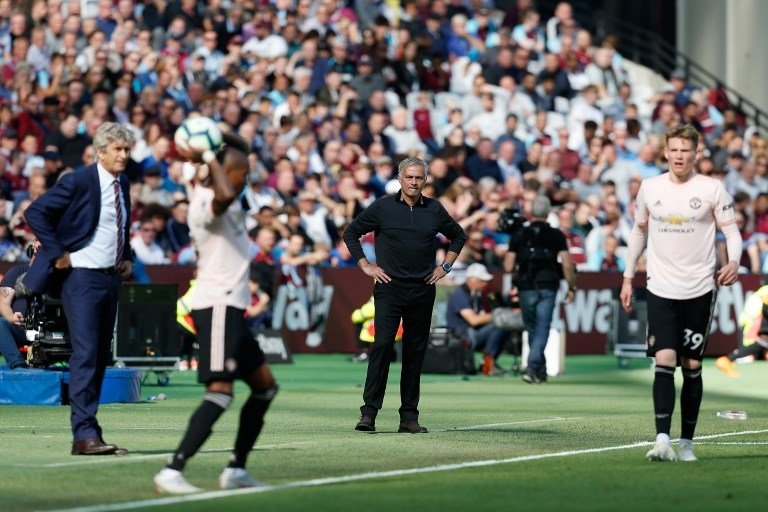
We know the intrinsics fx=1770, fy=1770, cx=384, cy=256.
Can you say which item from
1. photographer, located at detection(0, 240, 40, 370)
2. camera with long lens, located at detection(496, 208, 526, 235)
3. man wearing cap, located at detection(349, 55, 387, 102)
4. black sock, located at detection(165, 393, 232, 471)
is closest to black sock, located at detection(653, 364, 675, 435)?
black sock, located at detection(165, 393, 232, 471)

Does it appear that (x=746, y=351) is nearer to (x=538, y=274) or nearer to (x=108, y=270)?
(x=538, y=274)

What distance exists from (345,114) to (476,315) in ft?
20.4

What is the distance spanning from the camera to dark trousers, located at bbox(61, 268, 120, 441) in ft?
39.1

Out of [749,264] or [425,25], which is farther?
[425,25]

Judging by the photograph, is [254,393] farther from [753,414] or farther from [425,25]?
[425,25]

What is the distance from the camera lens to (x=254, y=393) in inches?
403

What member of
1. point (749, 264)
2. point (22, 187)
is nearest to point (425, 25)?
point (749, 264)

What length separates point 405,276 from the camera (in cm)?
1462

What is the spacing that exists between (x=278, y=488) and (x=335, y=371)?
13.6 metres

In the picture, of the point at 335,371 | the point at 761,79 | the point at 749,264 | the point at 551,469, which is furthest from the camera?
the point at 761,79

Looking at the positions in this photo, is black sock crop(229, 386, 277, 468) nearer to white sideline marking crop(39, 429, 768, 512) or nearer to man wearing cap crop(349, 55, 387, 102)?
white sideline marking crop(39, 429, 768, 512)

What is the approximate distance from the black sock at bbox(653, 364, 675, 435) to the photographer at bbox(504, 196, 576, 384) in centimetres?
947

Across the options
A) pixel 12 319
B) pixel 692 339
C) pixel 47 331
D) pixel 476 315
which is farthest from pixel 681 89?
pixel 692 339

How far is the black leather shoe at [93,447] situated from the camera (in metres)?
11.8
